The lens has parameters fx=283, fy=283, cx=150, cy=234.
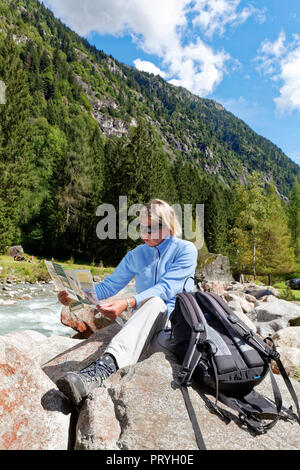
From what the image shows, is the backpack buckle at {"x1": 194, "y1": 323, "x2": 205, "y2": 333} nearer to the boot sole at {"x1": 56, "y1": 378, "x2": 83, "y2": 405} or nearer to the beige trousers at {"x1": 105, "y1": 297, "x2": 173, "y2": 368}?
the beige trousers at {"x1": 105, "y1": 297, "x2": 173, "y2": 368}

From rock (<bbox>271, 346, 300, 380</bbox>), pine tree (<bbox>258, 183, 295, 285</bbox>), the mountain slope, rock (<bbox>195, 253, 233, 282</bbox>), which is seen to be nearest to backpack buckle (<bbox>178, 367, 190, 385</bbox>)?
rock (<bbox>271, 346, 300, 380</bbox>)

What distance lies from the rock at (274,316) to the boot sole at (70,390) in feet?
16.7

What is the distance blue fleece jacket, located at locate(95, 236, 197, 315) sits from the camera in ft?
8.54

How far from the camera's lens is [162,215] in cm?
288

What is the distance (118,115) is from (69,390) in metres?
130

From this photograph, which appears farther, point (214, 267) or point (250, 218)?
point (250, 218)

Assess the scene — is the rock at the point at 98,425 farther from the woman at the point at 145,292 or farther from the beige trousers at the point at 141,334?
the beige trousers at the point at 141,334

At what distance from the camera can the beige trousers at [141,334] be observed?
2117 millimetres

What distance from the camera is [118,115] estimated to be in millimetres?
120188

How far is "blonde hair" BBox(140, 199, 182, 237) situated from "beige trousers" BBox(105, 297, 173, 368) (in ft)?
2.64

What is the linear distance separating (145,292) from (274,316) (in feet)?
19.1

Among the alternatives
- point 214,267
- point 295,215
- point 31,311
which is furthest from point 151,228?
point 295,215

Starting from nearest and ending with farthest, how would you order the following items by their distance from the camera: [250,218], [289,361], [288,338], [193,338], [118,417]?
[118,417]
[193,338]
[289,361]
[288,338]
[250,218]

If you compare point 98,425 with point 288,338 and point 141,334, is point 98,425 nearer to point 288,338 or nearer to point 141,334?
point 141,334
